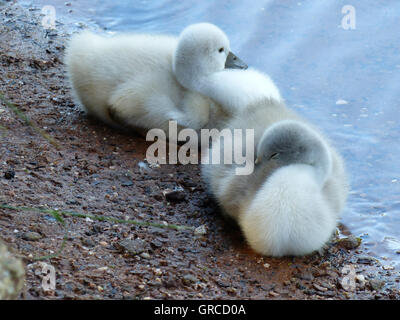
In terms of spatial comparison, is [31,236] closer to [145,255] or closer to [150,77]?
[145,255]

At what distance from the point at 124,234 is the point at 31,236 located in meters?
0.53

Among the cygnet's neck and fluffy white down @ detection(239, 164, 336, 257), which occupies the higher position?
the cygnet's neck

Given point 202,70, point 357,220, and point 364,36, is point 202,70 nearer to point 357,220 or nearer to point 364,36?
point 357,220

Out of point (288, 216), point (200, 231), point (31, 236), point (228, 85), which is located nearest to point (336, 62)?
point (228, 85)

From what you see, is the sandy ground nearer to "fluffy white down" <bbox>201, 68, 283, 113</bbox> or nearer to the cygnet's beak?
"fluffy white down" <bbox>201, 68, 283, 113</bbox>

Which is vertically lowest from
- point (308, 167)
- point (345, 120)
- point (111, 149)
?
point (308, 167)

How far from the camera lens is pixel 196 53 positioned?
4637 millimetres

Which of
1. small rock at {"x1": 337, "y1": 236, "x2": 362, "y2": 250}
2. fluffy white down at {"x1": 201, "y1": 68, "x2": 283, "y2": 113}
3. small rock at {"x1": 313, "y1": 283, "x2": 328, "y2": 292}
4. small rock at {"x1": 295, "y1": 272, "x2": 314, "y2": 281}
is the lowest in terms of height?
small rock at {"x1": 313, "y1": 283, "x2": 328, "y2": 292}

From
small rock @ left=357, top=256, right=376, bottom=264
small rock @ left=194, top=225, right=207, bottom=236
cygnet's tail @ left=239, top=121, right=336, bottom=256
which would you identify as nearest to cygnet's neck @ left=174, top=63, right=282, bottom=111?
cygnet's tail @ left=239, top=121, right=336, bottom=256

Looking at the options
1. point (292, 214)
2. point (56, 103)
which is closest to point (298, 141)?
point (292, 214)

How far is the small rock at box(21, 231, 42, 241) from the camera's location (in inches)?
125

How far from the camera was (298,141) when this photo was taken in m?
3.51

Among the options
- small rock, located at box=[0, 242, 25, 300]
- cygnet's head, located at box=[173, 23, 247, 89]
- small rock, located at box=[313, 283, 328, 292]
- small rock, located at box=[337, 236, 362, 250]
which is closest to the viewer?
small rock, located at box=[0, 242, 25, 300]
